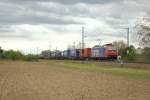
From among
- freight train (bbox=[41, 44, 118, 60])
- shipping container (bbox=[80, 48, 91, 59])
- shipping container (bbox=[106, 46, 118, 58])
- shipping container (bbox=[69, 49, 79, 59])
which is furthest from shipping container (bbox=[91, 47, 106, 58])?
shipping container (bbox=[69, 49, 79, 59])

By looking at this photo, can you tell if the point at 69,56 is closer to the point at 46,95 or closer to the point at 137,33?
the point at 137,33

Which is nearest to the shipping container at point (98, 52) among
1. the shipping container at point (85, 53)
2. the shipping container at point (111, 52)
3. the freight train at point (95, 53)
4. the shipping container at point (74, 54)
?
the freight train at point (95, 53)

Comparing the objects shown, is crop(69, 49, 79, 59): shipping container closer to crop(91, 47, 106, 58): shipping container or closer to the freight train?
the freight train

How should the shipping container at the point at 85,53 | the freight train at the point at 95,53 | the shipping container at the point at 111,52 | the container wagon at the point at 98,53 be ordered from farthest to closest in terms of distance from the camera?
the shipping container at the point at 85,53, the container wagon at the point at 98,53, the freight train at the point at 95,53, the shipping container at the point at 111,52

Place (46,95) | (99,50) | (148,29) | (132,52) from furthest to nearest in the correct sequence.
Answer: (99,50) → (132,52) → (148,29) → (46,95)

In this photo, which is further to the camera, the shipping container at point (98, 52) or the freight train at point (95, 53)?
the shipping container at point (98, 52)

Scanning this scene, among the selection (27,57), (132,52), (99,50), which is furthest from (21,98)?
(27,57)

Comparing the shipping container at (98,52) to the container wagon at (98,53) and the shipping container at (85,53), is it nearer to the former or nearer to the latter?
the container wagon at (98,53)

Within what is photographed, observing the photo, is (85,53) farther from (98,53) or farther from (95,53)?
(98,53)

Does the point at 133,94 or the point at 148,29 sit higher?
the point at 148,29

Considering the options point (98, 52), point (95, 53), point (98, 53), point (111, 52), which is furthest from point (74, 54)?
point (111, 52)

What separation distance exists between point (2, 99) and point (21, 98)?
92 cm

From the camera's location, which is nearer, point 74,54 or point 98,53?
point 98,53

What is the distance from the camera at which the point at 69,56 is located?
100062mm
